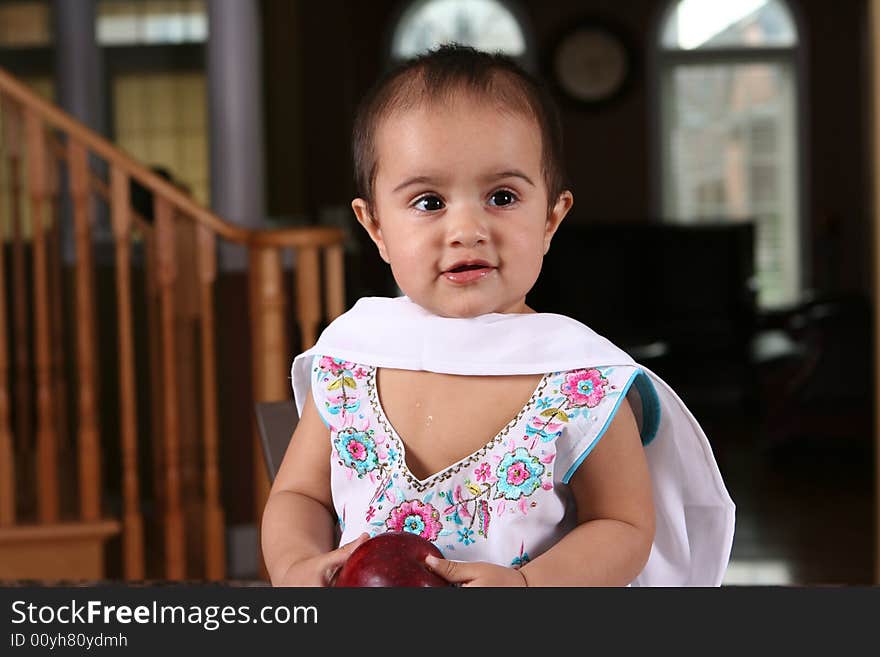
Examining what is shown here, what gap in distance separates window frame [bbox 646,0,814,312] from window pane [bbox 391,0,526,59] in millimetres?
1055

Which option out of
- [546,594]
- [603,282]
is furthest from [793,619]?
[603,282]

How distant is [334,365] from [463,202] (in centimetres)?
20

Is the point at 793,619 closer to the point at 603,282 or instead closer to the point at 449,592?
the point at 449,592

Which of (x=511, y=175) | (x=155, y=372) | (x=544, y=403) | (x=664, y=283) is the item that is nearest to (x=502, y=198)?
(x=511, y=175)

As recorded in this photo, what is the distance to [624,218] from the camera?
909cm

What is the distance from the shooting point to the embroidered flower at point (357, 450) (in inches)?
32.3

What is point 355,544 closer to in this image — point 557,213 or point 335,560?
point 335,560

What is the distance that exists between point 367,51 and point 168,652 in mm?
8774

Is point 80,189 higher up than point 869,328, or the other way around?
point 80,189

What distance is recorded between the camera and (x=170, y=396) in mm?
3027

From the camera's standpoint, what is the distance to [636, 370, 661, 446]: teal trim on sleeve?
810 mm

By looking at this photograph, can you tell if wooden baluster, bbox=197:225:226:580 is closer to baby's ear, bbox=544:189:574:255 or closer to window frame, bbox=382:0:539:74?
baby's ear, bbox=544:189:574:255

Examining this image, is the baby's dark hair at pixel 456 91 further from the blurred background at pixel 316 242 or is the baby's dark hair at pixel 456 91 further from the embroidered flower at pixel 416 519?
the blurred background at pixel 316 242

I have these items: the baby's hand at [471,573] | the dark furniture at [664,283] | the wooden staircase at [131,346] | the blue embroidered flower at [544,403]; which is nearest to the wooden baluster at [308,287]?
the wooden staircase at [131,346]
